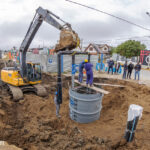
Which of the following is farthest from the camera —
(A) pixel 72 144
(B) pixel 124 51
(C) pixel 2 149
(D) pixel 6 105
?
(B) pixel 124 51

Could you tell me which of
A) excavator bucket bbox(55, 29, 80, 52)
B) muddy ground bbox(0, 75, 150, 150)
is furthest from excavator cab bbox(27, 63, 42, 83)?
excavator bucket bbox(55, 29, 80, 52)

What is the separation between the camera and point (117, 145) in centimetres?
331

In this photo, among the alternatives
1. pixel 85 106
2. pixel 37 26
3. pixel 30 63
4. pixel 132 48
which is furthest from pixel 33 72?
pixel 132 48

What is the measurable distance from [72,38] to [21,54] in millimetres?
3651

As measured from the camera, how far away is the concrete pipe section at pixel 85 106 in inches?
185

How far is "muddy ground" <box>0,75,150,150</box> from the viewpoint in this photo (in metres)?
3.13

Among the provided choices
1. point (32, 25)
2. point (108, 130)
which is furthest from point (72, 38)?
point (108, 130)

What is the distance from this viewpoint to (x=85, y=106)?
4.82 meters

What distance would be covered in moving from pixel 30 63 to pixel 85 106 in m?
Result: 4.27

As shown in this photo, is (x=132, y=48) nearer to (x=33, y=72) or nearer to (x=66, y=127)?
(x=33, y=72)

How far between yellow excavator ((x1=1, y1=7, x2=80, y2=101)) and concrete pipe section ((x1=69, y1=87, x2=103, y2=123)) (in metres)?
1.99

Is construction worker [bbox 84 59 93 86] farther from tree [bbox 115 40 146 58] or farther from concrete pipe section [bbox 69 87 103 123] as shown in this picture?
tree [bbox 115 40 146 58]

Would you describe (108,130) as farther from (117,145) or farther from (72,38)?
(72,38)

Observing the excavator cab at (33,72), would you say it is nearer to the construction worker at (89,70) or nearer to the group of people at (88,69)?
the group of people at (88,69)
